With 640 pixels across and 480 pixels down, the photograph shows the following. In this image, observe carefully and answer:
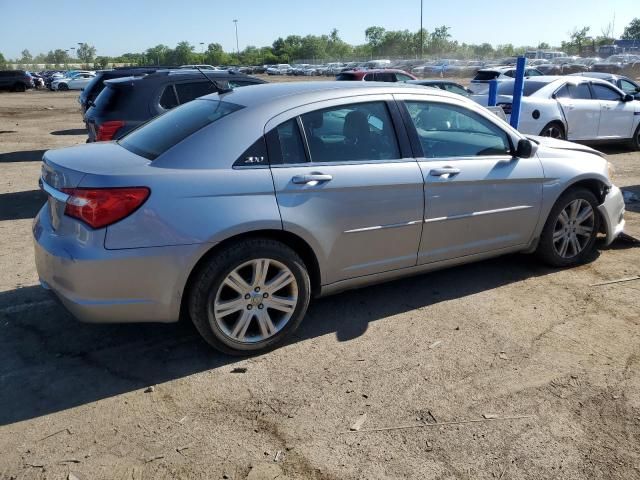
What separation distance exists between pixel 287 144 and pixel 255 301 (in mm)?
1034

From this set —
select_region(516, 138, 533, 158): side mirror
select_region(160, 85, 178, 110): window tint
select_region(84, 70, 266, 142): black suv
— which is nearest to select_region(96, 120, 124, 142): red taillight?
select_region(84, 70, 266, 142): black suv

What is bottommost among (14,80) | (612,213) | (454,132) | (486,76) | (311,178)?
(612,213)

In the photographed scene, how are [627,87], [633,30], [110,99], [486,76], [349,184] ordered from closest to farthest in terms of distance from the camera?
[349,184] < [110,99] < [627,87] < [486,76] < [633,30]

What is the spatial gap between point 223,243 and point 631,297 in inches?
130

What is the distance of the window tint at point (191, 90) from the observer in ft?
25.3

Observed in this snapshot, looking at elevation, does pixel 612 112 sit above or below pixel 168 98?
below

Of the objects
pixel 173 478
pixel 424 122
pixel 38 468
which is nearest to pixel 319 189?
pixel 424 122

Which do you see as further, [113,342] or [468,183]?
[468,183]

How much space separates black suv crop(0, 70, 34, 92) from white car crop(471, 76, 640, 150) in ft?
136

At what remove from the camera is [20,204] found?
764 centimetres

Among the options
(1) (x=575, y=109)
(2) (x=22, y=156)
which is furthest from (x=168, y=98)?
(1) (x=575, y=109)

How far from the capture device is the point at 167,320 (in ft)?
11.2

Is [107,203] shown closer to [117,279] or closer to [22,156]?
[117,279]

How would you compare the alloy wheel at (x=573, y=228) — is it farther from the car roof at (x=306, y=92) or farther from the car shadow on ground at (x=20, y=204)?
the car shadow on ground at (x=20, y=204)
